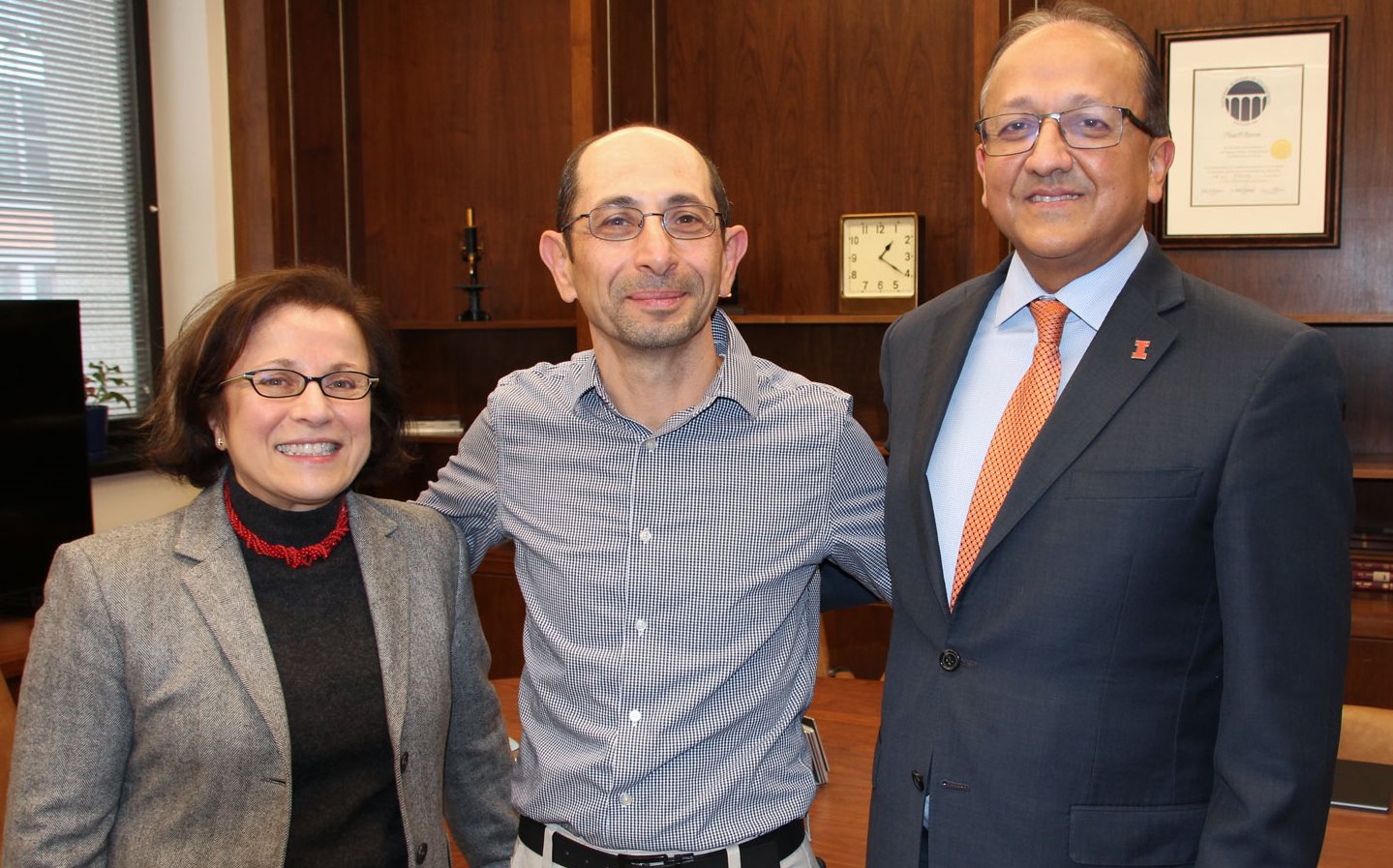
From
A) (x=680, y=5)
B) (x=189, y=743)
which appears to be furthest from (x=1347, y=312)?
(x=189, y=743)

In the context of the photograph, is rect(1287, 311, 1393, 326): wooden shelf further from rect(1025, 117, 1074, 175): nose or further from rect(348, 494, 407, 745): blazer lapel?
rect(348, 494, 407, 745): blazer lapel

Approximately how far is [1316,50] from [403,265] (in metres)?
3.26

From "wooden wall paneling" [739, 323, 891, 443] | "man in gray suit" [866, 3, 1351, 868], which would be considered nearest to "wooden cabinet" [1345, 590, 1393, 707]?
"wooden wall paneling" [739, 323, 891, 443]

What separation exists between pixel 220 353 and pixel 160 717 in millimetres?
481

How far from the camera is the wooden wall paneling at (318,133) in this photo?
424cm

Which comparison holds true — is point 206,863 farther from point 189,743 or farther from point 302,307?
point 302,307

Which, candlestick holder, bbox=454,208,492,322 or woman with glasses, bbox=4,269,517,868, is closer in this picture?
woman with glasses, bbox=4,269,517,868

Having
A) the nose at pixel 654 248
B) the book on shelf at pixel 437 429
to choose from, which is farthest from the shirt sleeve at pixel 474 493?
the book on shelf at pixel 437 429

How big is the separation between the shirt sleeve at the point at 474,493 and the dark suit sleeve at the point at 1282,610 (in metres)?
1.12

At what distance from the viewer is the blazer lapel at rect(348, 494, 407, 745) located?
5.10 feet

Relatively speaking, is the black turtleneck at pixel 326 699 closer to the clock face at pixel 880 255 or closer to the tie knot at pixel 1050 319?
the tie knot at pixel 1050 319

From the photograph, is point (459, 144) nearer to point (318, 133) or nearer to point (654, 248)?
point (318, 133)

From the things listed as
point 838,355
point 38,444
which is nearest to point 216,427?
point 38,444

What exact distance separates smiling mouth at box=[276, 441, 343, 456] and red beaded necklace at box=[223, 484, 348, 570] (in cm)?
12
